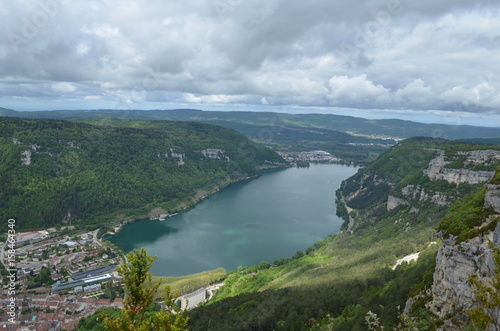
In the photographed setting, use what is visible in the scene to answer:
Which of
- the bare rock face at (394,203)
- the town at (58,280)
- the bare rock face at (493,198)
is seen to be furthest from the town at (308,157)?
the bare rock face at (493,198)

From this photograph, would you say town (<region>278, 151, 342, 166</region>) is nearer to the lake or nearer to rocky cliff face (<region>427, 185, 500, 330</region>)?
the lake

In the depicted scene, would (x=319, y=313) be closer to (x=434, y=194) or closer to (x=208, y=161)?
(x=434, y=194)

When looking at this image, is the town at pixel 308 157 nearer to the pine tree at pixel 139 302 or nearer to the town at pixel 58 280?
the town at pixel 58 280

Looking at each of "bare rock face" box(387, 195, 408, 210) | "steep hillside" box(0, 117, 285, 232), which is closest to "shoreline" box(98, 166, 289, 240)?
"steep hillside" box(0, 117, 285, 232)

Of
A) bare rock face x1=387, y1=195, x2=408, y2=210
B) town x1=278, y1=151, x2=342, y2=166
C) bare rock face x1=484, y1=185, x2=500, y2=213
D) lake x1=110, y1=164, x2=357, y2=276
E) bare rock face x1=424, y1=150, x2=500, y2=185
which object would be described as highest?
bare rock face x1=484, y1=185, x2=500, y2=213

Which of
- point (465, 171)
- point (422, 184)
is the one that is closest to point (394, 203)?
point (422, 184)

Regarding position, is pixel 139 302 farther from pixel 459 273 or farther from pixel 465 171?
pixel 465 171

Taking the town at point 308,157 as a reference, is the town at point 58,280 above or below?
below
